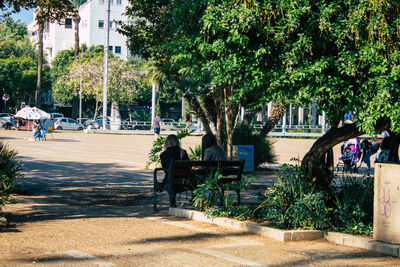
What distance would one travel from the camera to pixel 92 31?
72.3 m

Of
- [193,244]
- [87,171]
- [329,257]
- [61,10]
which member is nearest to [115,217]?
[193,244]

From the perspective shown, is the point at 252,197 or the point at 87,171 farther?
the point at 87,171

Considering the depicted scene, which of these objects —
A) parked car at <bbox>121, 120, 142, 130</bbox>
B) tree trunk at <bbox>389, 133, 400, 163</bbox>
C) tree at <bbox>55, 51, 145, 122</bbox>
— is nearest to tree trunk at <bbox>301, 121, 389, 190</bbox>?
tree trunk at <bbox>389, 133, 400, 163</bbox>

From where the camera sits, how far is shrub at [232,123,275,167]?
17.0 metres

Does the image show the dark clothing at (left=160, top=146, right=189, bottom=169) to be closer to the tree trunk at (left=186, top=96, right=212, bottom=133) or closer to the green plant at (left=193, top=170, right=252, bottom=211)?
the green plant at (left=193, top=170, right=252, bottom=211)

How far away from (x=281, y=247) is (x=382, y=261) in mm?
1205

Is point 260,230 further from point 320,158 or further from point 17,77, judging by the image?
point 17,77

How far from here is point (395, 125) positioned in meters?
6.36

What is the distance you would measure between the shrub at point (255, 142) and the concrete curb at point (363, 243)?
9895mm

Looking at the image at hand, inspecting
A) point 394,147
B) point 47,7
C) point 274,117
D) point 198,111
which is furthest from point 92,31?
point 394,147

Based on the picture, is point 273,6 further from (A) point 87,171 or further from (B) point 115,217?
(A) point 87,171

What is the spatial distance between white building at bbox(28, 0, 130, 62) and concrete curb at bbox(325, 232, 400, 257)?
6463 cm

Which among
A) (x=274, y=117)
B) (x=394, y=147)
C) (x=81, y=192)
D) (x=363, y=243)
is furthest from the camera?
(x=274, y=117)

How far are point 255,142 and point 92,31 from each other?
59.2 m
